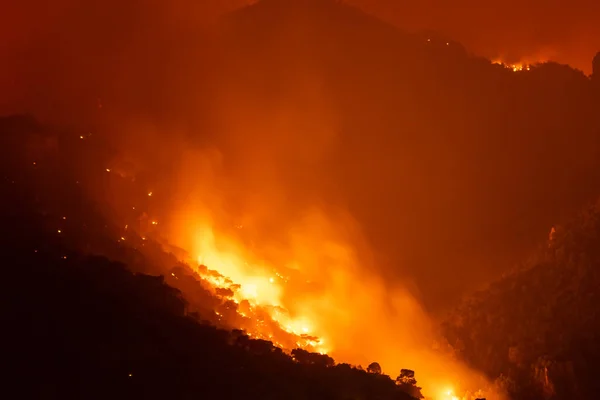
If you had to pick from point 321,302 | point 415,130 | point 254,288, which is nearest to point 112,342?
point 254,288

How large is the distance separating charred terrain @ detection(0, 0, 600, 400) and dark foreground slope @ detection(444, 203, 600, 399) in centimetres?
22

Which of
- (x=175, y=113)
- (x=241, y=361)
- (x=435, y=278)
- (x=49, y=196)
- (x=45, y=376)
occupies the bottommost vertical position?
(x=45, y=376)

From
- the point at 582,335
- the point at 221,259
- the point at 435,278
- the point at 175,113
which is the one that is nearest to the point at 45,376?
the point at 221,259

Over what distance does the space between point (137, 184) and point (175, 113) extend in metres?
24.3

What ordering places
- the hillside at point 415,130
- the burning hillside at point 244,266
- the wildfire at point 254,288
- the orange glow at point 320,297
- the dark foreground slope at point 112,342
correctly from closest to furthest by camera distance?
1. the dark foreground slope at point 112,342
2. the burning hillside at point 244,266
3. the wildfire at point 254,288
4. the orange glow at point 320,297
5. the hillside at point 415,130

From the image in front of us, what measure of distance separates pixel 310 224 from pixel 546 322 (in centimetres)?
3279

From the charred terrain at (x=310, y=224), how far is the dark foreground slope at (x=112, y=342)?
159 millimetres

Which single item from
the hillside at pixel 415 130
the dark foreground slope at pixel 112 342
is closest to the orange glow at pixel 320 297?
the hillside at pixel 415 130

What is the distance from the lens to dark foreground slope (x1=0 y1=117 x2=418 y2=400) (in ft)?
107

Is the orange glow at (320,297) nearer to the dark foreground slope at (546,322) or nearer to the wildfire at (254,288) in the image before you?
the wildfire at (254,288)

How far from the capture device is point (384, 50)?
102 m

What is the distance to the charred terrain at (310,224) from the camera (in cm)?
3803

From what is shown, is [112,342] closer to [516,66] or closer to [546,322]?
[546,322]

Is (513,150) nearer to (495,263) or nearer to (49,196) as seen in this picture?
(495,263)
